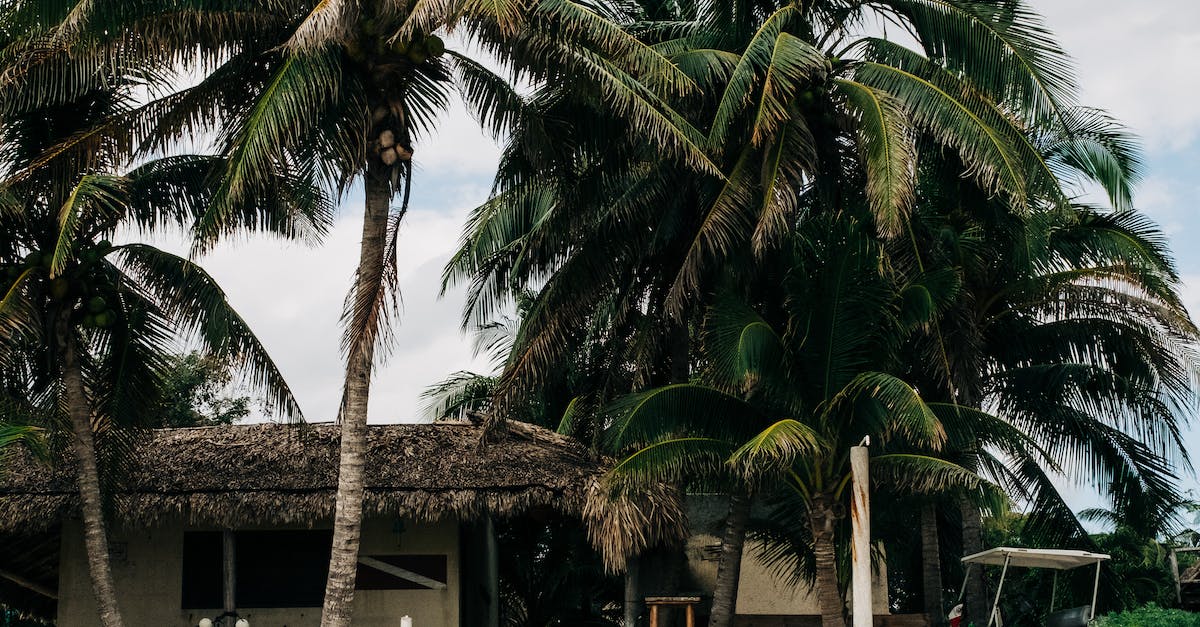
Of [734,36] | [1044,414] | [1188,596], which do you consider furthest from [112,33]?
[1188,596]

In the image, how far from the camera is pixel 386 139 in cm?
1303

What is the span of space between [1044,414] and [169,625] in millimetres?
10879

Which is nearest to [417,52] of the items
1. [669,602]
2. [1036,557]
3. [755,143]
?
[755,143]

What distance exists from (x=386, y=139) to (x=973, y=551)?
→ 8.67 m

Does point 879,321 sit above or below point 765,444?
above

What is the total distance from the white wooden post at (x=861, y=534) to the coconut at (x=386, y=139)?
5.29m

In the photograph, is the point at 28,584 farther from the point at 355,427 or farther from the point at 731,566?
the point at 731,566

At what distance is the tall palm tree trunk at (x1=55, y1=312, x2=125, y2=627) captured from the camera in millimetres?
13250

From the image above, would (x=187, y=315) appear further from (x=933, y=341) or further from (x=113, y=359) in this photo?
(x=933, y=341)

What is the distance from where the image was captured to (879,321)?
13.0 meters

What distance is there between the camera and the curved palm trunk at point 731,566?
14.6 meters

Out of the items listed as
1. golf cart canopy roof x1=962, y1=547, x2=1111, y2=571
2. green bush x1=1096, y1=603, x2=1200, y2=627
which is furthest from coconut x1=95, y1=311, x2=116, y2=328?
green bush x1=1096, y1=603, x2=1200, y2=627

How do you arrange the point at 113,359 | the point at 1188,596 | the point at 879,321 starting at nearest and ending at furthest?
1. the point at 879,321
2. the point at 113,359
3. the point at 1188,596

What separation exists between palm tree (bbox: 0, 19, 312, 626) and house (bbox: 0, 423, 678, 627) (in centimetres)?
94
